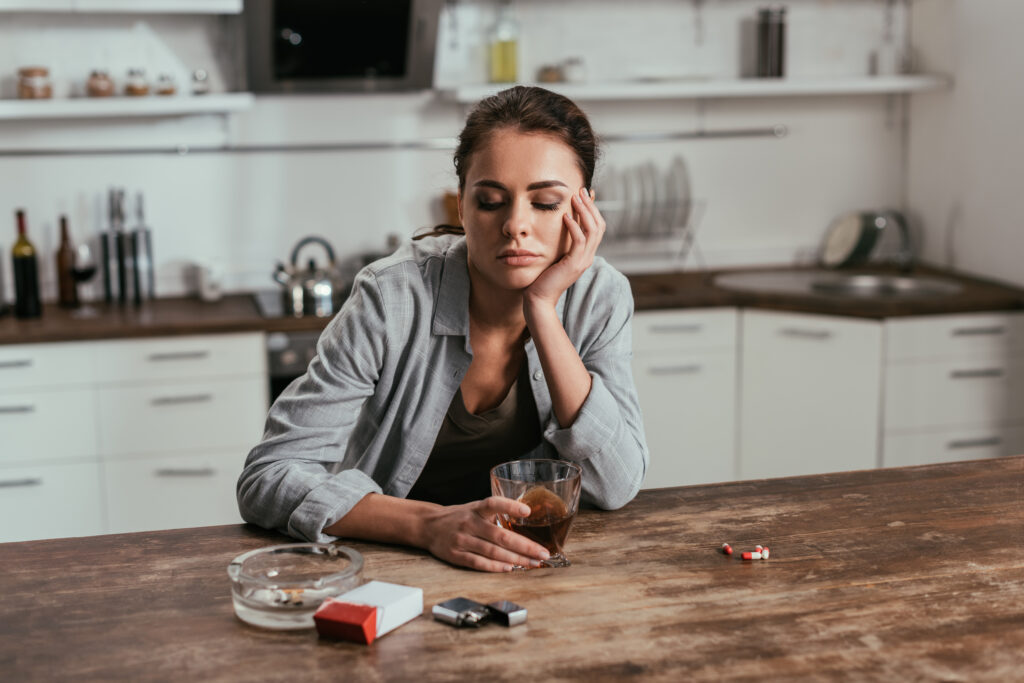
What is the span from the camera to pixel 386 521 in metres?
1.48

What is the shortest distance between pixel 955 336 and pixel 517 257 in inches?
85.3

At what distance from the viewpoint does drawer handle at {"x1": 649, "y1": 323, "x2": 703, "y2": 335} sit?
11.5ft

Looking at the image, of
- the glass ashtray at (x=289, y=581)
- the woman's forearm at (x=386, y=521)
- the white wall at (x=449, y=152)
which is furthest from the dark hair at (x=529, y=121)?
the white wall at (x=449, y=152)

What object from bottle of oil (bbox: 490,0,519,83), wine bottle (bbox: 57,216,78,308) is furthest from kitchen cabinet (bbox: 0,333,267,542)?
bottle of oil (bbox: 490,0,519,83)

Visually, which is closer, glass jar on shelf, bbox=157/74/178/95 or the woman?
the woman

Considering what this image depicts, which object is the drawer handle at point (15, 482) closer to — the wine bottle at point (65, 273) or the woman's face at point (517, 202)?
the wine bottle at point (65, 273)

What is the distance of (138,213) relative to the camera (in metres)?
3.65

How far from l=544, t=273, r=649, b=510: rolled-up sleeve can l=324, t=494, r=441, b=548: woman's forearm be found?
255mm

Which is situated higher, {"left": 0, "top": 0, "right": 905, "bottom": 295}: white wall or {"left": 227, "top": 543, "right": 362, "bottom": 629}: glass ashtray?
{"left": 0, "top": 0, "right": 905, "bottom": 295}: white wall

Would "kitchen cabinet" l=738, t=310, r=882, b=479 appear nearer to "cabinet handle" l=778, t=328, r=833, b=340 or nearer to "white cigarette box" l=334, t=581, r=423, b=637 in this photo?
"cabinet handle" l=778, t=328, r=833, b=340

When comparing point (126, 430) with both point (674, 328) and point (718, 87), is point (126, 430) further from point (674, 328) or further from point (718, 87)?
point (718, 87)

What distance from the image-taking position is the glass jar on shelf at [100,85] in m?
3.47

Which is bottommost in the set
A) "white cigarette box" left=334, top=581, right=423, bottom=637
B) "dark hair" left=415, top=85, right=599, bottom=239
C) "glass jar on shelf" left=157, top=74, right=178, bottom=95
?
"white cigarette box" left=334, top=581, right=423, bottom=637

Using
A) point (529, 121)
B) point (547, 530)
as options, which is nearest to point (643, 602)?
point (547, 530)
